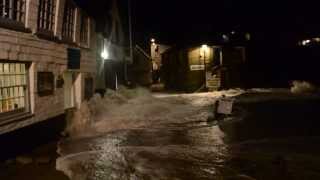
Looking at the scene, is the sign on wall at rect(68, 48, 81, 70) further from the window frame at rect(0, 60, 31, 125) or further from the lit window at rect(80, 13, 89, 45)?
the window frame at rect(0, 60, 31, 125)

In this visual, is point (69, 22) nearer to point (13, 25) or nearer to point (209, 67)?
point (13, 25)

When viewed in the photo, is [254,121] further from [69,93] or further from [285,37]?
[285,37]

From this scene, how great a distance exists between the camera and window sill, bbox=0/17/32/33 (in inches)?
407

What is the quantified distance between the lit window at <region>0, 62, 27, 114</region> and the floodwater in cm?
200

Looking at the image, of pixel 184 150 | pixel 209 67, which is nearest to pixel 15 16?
pixel 184 150

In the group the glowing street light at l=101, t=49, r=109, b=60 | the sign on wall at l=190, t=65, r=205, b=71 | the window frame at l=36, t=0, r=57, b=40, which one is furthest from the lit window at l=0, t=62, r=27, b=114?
the sign on wall at l=190, t=65, r=205, b=71

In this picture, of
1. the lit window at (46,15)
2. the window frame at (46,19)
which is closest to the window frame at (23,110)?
the window frame at (46,19)

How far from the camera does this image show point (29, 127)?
12.1m

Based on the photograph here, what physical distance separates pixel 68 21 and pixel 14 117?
683cm

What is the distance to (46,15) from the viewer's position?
13.9m

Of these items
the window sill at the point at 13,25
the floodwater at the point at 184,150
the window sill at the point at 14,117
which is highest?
the window sill at the point at 13,25

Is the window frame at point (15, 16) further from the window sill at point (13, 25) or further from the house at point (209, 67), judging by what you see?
Result: the house at point (209, 67)

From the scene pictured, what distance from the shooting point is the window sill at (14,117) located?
1059cm

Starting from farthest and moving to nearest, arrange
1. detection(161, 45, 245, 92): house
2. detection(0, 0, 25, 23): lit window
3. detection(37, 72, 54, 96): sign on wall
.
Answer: detection(161, 45, 245, 92): house < detection(37, 72, 54, 96): sign on wall < detection(0, 0, 25, 23): lit window
